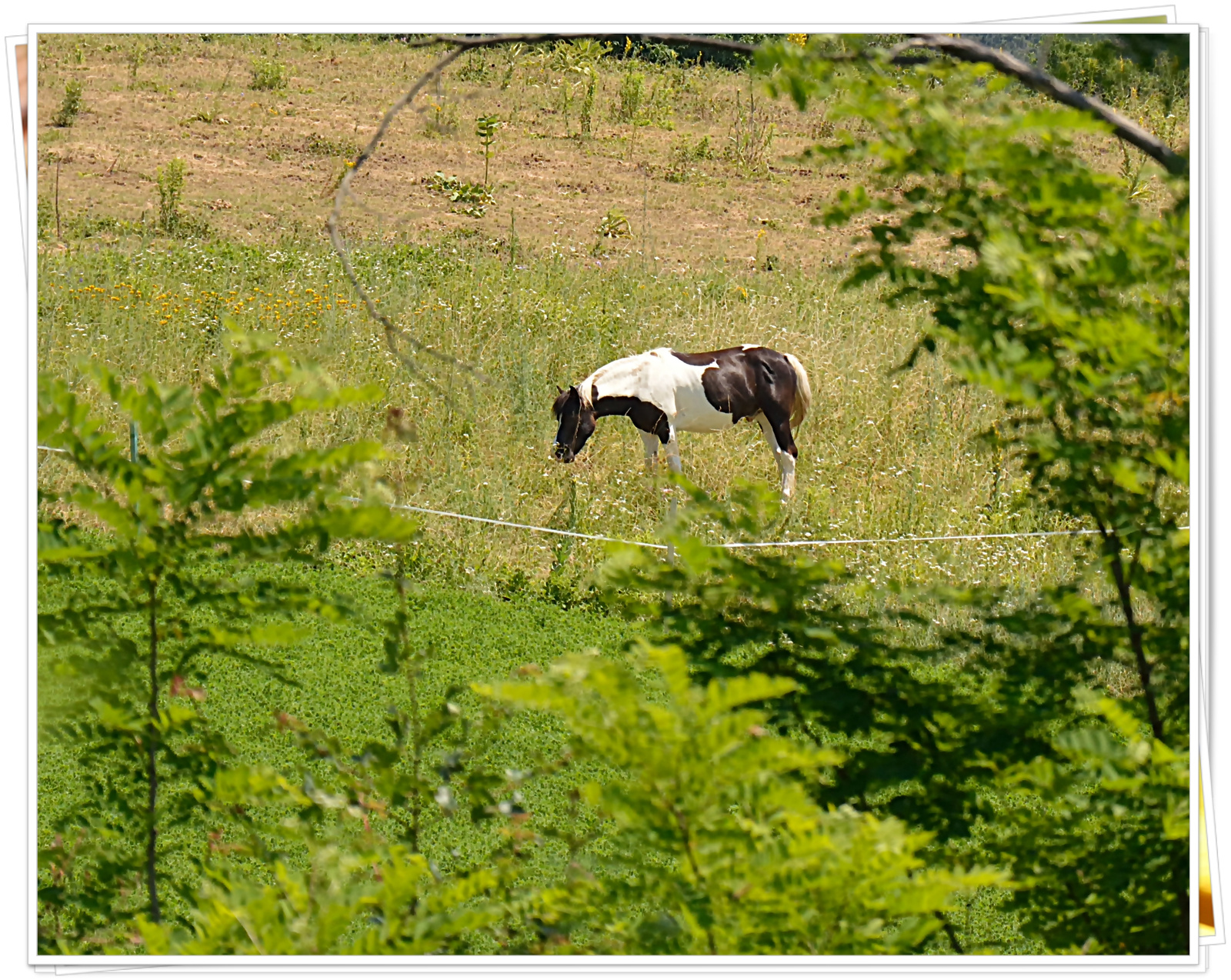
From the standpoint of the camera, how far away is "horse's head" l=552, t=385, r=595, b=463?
18.6ft

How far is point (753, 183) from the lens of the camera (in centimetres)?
936

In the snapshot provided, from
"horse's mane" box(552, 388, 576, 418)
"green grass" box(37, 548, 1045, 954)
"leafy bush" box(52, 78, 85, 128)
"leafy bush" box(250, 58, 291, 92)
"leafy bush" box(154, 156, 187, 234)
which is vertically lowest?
"green grass" box(37, 548, 1045, 954)

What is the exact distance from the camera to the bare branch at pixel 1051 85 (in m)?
1.67

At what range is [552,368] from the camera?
23.2 ft

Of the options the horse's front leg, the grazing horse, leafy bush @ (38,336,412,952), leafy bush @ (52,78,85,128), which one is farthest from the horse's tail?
leafy bush @ (52,78,85,128)

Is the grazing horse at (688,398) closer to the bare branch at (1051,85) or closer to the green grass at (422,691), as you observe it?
the green grass at (422,691)

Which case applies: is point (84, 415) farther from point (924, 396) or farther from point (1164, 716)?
point (924, 396)

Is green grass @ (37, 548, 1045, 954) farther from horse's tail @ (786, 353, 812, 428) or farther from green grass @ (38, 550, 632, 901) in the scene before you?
horse's tail @ (786, 353, 812, 428)

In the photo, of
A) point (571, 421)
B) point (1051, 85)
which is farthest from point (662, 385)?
point (1051, 85)

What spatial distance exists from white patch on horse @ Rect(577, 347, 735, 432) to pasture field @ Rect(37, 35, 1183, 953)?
0.35 m

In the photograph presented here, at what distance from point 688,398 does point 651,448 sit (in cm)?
28

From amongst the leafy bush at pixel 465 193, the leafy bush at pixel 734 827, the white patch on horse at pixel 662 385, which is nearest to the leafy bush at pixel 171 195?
the leafy bush at pixel 465 193

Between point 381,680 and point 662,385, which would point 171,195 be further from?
point 381,680

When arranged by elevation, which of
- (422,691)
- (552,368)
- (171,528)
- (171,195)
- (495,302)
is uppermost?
(171,195)
